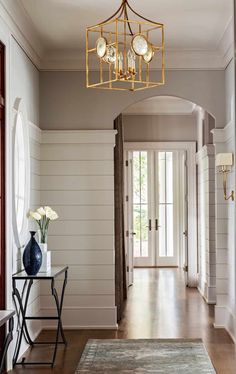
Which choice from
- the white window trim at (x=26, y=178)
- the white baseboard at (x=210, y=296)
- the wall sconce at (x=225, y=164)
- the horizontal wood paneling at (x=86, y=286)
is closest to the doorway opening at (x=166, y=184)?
the white baseboard at (x=210, y=296)

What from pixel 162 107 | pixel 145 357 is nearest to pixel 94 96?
pixel 145 357

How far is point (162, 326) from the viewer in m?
6.96

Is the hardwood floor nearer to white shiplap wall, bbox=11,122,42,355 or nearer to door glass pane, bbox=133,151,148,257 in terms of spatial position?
white shiplap wall, bbox=11,122,42,355

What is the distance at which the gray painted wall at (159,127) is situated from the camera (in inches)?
424

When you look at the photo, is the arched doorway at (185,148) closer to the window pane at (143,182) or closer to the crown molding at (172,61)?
the window pane at (143,182)

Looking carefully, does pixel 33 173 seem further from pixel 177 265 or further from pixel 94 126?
pixel 177 265

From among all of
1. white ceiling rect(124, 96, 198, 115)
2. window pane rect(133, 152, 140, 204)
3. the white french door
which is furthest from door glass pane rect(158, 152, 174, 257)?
white ceiling rect(124, 96, 198, 115)

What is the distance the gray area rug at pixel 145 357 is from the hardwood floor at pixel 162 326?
107mm

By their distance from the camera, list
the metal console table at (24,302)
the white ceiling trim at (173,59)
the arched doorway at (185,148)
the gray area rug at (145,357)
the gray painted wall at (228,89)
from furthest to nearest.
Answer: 1. the arched doorway at (185,148)
2. the white ceiling trim at (173,59)
3. the gray painted wall at (228,89)
4. the metal console table at (24,302)
5. the gray area rug at (145,357)

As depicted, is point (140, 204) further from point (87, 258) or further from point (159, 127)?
point (87, 258)

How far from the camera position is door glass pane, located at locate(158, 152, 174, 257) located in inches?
505

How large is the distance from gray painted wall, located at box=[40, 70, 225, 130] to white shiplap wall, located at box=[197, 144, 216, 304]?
163 cm

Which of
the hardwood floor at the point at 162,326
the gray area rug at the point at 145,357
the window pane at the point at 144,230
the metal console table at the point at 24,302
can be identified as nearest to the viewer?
the gray area rug at the point at 145,357

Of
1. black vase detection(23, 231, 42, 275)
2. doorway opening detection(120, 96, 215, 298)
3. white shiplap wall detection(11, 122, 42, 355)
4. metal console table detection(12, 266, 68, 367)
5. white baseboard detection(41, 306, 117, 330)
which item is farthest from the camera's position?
doorway opening detection(120, 96, 215, 298)
